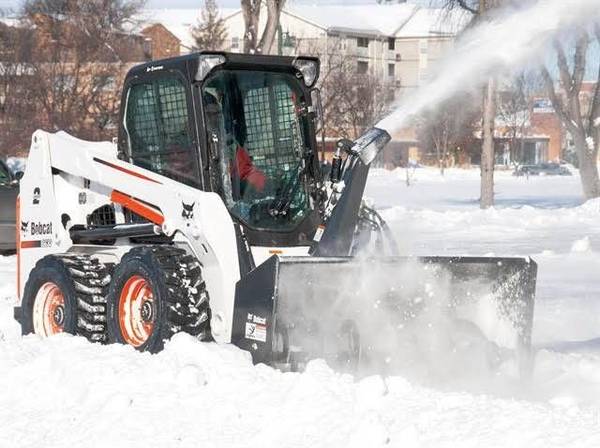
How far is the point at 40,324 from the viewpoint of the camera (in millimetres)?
9266

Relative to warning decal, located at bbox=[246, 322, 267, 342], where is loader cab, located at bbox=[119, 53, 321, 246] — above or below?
above

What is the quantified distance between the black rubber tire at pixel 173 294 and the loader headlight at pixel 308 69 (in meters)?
1.70

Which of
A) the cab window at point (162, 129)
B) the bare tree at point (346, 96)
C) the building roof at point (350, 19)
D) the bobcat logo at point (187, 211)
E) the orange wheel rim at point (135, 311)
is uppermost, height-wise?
the building roof at point (350, 19)

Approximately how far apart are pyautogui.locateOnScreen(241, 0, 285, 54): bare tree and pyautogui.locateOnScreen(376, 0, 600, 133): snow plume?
580 inches

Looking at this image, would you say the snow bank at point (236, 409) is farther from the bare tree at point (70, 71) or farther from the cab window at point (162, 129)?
the bare tree at point (70, 71)

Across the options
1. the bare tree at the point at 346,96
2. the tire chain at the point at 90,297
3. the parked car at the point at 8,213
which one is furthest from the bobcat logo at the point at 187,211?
the bare tree at the point at 346,96

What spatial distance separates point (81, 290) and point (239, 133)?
5.76 ft

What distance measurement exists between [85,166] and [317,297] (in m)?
2.63

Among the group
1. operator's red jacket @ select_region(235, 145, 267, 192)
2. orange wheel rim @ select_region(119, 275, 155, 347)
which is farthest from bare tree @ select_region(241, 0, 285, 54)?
orange wheel rim @ select_region(119, 275, 155, 347)

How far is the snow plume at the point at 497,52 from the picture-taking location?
8.23m

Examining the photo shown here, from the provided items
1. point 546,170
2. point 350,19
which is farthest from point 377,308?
point 350,19

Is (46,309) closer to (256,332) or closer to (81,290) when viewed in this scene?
(81,290)

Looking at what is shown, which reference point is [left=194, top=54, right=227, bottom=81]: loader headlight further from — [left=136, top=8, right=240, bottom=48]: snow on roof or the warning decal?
[left=136, top=8, right=240, bottom=48]: snow on roof

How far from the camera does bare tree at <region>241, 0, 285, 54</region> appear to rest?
23.5 meters
